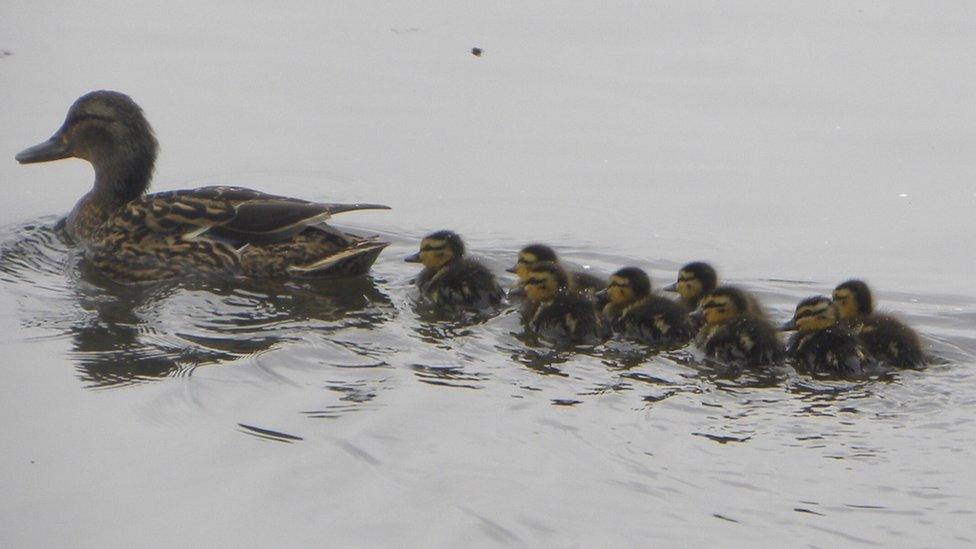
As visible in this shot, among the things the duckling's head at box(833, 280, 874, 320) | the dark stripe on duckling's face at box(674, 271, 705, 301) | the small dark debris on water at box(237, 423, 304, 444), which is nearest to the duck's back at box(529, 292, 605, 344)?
the dark stripe on duckling's face at box(674, 271, 705, 301)

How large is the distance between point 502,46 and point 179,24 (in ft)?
6.39

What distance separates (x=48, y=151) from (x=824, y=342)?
10.9 ft

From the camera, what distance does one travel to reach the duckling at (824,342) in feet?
15.7

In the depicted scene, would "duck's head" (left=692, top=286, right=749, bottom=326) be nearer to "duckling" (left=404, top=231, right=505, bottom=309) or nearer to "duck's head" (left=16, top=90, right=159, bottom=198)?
"duckling" (left=404, top=231, right=505, bottom=309)

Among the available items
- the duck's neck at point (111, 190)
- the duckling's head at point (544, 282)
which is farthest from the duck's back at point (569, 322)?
the duck's neck at point (111, 190)

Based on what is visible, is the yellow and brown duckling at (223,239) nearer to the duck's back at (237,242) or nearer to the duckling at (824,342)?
the duck's back at (237,242)

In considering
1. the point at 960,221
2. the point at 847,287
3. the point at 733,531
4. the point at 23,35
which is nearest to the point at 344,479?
the point at 733,531

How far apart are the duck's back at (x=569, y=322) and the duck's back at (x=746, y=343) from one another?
0.39 meters

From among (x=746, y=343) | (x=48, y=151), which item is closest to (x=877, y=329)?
(x=746, y=343)

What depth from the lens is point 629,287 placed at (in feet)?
17.4

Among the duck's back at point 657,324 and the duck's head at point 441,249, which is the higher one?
the duck's head at point 441,249

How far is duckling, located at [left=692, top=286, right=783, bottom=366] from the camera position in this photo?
4.89 meters

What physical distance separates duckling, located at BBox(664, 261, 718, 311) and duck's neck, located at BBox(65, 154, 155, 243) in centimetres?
225

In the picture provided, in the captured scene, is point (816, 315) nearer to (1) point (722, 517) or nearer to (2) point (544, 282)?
(2) point (544, 282)
